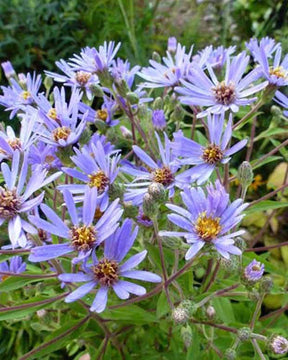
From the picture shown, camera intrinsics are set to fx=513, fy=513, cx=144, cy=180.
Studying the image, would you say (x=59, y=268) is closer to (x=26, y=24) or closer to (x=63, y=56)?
(x=63, y=56)

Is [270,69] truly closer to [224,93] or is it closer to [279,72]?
[279,72]

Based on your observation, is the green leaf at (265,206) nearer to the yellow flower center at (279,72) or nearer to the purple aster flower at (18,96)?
the yellow flower center at (279,72)

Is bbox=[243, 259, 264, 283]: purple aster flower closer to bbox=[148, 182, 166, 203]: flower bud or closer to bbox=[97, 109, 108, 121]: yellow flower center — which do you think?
bbox=[148, 182, 166, 203]: flower bud

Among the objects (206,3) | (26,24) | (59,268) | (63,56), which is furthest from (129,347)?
(206,3)

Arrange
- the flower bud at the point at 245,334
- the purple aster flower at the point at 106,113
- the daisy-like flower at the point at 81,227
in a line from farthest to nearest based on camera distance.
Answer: the purple aster flower at the point at 106,113 < the flower bud at the point at 245,334 < the daisy-like flower at the point at 81,227

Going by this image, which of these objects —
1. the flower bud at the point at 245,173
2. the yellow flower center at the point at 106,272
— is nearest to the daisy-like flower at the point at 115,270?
the yellow flower center at the point at 106,272

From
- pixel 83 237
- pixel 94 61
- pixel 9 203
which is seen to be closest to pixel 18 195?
pixel 9 203
